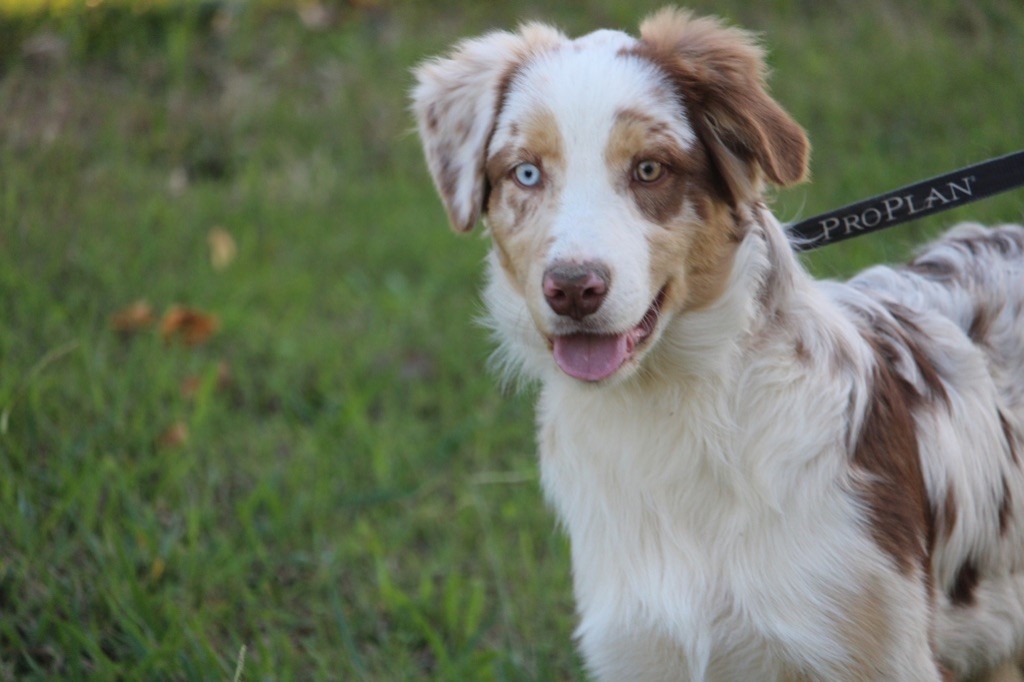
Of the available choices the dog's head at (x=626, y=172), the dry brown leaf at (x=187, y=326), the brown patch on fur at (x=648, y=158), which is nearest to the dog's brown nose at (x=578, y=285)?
the dog's head at (x=626, y=172)

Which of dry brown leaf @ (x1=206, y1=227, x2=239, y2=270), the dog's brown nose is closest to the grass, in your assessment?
dry brown leaf @ (x1=206, y1=227, x2=239, y2=270)

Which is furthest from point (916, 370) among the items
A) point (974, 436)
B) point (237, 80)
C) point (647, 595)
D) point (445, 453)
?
point (237, 80)

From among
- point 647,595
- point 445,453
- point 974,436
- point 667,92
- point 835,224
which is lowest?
point 445,453

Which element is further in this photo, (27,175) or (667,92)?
(27,175)

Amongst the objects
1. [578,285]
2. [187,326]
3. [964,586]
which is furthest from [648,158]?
[187,326]

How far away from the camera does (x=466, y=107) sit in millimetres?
2855

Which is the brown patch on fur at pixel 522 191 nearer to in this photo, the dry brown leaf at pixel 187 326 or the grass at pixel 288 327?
the grass at pixel 288 327

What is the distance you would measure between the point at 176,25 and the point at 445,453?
399 cm

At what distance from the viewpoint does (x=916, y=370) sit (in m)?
2.78

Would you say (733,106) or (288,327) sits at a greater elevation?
(733,106)

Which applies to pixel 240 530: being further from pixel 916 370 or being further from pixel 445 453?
pixel 916 370

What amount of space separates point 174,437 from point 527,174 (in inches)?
89.3

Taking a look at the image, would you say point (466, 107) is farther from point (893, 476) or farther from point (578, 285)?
point (893, 476)

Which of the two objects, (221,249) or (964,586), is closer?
(964,586)
